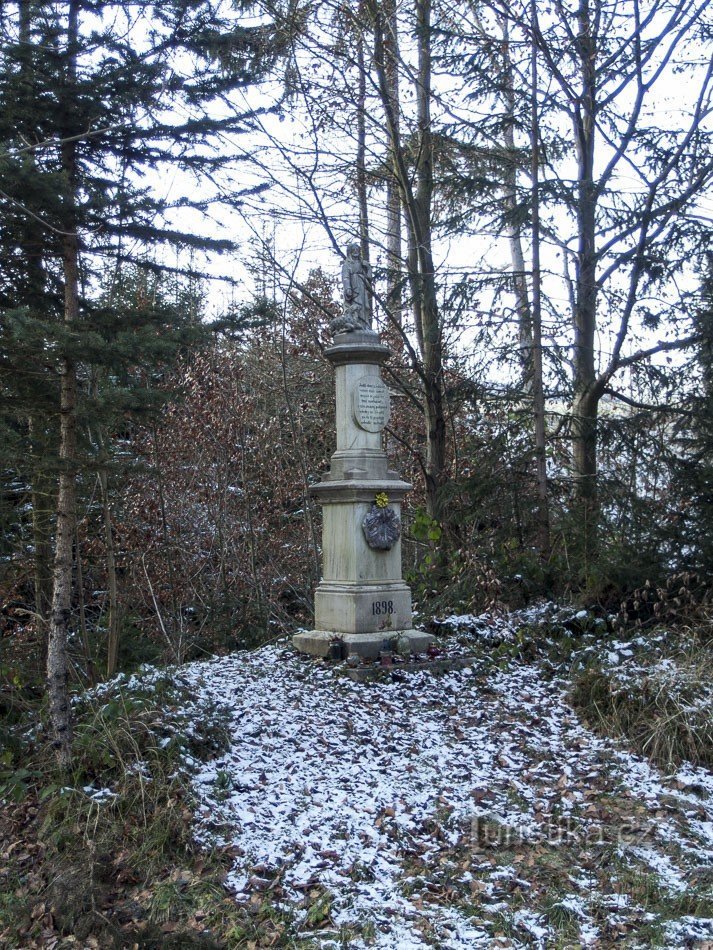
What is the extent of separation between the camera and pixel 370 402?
8578 mm

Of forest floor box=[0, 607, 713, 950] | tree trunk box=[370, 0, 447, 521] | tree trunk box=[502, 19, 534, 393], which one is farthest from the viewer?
tree trunk box=[370, 0, 447, 521]

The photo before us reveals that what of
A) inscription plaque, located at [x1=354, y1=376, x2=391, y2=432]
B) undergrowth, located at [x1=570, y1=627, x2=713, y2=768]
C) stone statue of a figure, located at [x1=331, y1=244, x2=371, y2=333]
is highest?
stone statue of a figure, located at [x1=331, y1=244, x2=371, y2=333]

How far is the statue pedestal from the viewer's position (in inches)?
328

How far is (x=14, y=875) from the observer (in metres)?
4.91

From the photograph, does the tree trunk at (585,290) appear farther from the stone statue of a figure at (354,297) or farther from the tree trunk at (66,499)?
the tree trunk at (66,499)

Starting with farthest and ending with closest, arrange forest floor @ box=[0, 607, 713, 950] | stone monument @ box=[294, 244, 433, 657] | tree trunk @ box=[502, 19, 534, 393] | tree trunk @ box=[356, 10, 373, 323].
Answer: tree trunk @ box=[356, 10, 373, 323] < tree trunk @ box=[502, 19, 534, 393] < stone monument @ box=[294, 244, 433, 657] < forest floor @ box=[0, 607, 713, 950]

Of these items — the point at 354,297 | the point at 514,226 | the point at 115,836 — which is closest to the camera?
the point at 115,836

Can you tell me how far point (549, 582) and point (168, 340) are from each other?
6.49 m

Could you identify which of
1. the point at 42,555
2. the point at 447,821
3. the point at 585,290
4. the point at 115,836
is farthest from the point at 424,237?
the point at 115,836

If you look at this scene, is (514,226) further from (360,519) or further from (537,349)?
(360,519)

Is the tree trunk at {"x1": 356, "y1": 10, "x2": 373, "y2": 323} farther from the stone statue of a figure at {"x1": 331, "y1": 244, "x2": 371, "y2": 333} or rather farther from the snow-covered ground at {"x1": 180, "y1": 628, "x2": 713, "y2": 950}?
the snow-covered ground at {"x1": 180, "y1": 628, "x2": 713, "y2": 950}

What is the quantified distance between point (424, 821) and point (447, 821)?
0.46 ft

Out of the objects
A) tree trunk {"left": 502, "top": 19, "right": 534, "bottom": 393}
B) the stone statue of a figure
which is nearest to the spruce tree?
the stone statue of a figure

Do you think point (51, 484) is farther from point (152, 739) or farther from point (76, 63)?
point (76, 63)
